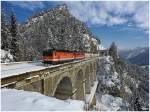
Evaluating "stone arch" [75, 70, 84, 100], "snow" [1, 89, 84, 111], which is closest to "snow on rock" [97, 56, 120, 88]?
"stone arch" [75, 70, 84, 100]

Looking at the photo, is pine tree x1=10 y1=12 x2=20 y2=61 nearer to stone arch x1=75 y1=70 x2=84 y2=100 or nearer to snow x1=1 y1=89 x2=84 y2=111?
stone arch x1=75 y1=70 x2=84 y2=100

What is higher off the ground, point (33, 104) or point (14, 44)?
point (14, 44)

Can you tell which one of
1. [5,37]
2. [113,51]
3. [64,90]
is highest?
[5,37]

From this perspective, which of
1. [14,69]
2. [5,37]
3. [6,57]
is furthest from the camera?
[5,37]

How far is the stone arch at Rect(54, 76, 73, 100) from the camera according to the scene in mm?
32875

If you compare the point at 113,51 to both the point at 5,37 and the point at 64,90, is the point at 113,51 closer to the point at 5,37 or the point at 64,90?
the point at 5,37

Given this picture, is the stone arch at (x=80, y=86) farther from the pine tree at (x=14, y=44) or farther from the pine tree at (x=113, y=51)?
the pine tree at (x=113, y=51)

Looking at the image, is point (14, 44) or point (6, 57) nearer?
point (6, 57)

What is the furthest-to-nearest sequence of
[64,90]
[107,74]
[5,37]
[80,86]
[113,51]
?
[113,51] → [107,74] → [5,37] → [80,86] → [64,90]

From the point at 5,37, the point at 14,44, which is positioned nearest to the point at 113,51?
the point at 5,37

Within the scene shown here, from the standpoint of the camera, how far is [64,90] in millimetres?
34688

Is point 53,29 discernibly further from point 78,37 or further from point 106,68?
point 106,68

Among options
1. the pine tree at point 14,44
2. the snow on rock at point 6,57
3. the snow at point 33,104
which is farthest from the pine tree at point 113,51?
the snow at point 33,104

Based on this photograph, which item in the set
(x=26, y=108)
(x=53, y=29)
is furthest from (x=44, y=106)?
(x=53, y=29)
